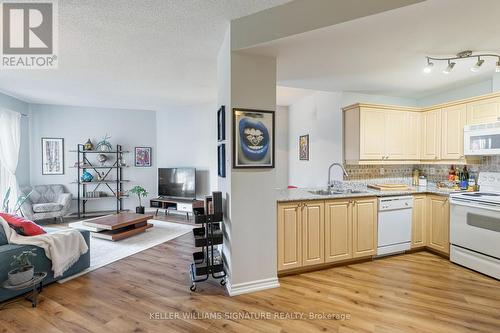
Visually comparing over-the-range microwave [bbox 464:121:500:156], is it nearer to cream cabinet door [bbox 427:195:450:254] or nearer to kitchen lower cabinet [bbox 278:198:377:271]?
cream cabinet door [bbox 427:195:450:254]

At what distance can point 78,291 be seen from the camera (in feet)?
8.27

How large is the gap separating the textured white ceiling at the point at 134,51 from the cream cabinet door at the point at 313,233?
2.14 meters

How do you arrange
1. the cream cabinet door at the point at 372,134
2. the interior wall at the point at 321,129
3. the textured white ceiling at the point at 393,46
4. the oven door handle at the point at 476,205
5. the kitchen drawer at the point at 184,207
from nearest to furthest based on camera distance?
1. the textured white ceiling at the point at 393,46
2. the oven door handle at the point at 476,205
3. the cream cabinet door at the point at 372,134
4. the interior wall at the point at 321,129
5. the kitchen drawer at the point at 184,207

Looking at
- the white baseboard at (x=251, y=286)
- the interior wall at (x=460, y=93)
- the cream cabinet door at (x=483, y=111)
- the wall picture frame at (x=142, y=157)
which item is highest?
the interior wall at (x=460, y=93)

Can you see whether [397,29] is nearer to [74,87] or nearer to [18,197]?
[74,87]

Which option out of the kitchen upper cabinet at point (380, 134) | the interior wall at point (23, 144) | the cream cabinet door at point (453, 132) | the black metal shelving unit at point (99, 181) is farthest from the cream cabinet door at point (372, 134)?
the interior wall at point (23, 144)

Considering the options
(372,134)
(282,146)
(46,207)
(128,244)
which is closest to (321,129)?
(372,134)

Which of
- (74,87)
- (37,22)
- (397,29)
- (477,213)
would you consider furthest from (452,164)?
(74,87)

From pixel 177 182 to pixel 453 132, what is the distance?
5425 mm

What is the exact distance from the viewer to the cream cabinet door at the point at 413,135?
152 inches

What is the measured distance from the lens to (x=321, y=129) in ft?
14.6

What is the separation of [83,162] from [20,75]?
2613mm

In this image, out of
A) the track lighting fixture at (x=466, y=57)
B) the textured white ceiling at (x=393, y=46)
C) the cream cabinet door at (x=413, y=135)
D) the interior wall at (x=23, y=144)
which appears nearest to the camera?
the textured white ceiling at (x=393, y=46)

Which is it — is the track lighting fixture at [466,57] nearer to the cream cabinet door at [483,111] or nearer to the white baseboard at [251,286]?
the cream cabinet door at [483,111]
